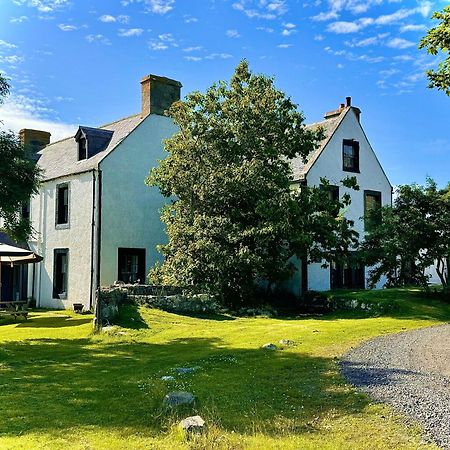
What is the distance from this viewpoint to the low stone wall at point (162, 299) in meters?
19.0

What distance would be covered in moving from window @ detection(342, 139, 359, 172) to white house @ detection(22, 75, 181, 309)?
973 cm

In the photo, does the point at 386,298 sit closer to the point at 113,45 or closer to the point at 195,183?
the point at 195,183

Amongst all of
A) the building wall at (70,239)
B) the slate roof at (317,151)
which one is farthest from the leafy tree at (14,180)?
the slate roof at (317,151)

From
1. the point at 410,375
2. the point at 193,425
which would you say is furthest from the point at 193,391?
the point at 410,375

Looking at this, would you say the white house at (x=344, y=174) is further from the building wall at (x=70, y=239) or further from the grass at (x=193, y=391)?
the building wall at (x=70, y=239)

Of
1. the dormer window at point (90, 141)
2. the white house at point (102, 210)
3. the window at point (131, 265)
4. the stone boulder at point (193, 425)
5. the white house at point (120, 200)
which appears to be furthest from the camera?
the dormer window at point (90, 141)

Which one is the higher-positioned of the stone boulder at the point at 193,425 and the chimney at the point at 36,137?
the chimney at the point at 36,137

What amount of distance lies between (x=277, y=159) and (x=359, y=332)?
409 inches

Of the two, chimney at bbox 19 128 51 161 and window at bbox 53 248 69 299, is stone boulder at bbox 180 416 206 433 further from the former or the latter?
chimney at bbox 19 128 51 161

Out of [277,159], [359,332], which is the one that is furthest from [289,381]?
[277,159]

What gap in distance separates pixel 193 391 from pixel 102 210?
18.0m

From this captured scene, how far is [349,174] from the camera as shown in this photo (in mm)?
29531

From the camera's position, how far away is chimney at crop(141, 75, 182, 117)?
27.7m

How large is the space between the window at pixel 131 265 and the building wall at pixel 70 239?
68.0 inches
